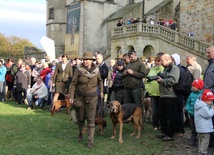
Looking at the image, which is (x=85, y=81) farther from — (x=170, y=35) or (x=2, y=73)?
(x=170, y=35)

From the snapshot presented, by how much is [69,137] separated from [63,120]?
7.42ft

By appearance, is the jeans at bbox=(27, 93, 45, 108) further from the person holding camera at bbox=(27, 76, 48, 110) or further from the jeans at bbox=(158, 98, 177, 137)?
the jeans at bbox=(158, 98, 177, 137)

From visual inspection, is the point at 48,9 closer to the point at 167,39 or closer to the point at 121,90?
the point at 167,39

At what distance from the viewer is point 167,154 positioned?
6.86 metres

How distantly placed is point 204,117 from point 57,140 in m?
3.54

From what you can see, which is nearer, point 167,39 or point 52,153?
point 52,153

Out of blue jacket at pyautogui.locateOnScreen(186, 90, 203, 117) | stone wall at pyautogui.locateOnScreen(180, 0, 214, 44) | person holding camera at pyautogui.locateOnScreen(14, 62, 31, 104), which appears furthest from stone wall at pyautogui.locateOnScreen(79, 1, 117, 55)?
blue jacket at pyautogui.locateOnScreen(186, 90, 203, 117)

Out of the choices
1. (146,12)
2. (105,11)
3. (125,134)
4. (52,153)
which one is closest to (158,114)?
A: (125,134)

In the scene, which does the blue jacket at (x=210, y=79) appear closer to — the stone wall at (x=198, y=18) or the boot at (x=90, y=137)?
the boot at (x=90, y=137)

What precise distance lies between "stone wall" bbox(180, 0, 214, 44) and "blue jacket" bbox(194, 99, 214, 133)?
18.1 m

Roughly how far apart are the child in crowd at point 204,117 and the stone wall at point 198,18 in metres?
18.1

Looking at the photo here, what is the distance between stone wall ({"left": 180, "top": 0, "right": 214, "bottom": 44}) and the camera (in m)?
23.5

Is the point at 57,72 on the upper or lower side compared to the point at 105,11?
lower

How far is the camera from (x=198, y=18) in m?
24.4
